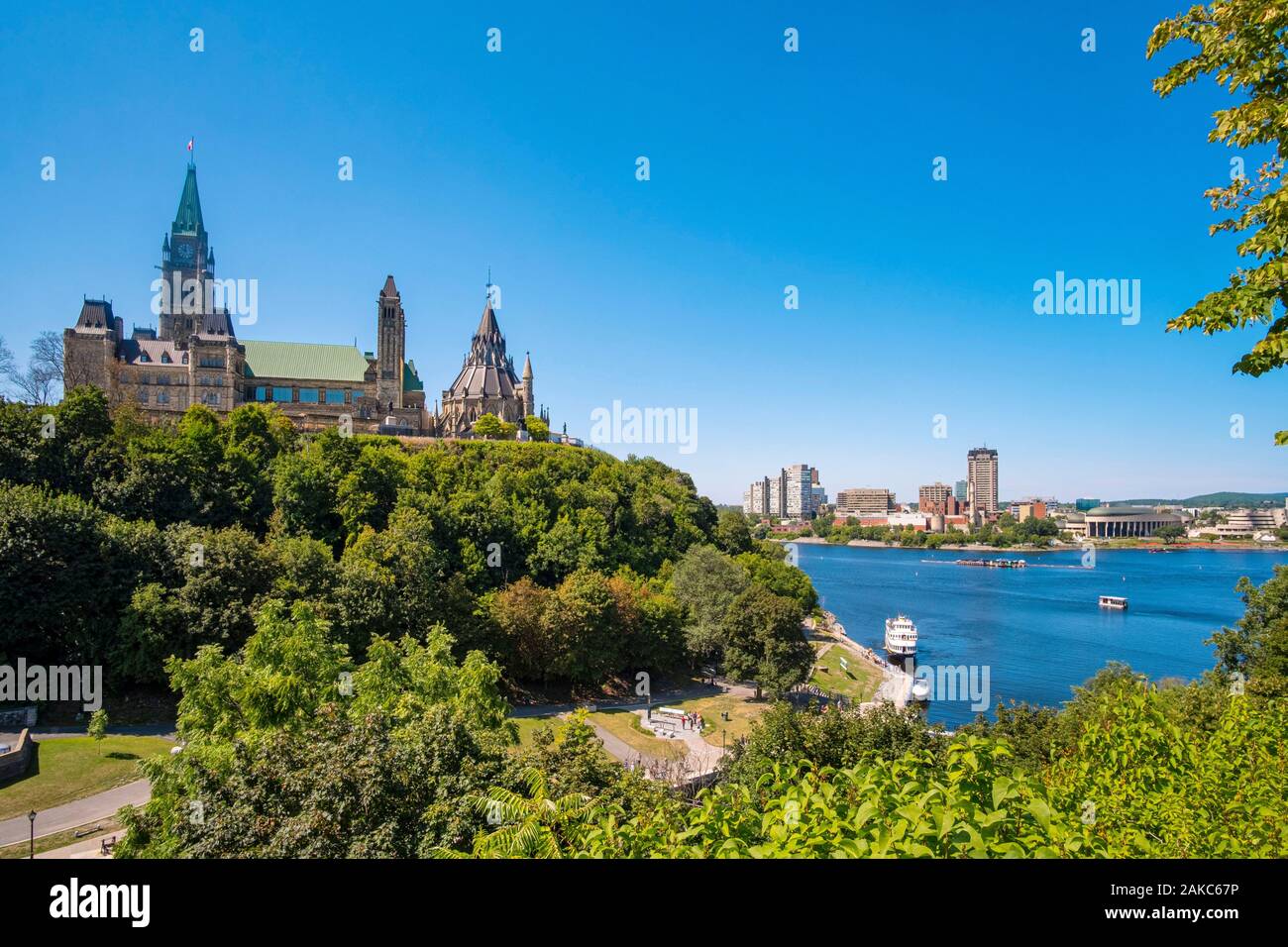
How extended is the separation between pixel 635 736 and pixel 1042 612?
50.8m

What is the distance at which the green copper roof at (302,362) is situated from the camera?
53219 mm

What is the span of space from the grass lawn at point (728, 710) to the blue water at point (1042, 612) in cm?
934

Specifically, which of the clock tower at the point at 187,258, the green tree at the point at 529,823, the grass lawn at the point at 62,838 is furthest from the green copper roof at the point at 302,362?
the green tree at the point at 529,823

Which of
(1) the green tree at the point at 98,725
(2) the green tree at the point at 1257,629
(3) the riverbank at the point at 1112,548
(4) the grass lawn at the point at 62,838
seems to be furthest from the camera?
(3) the riverbank at the point at 1112,548

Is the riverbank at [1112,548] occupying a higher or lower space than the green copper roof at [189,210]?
lower

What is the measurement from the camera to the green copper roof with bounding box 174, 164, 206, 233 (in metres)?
73.1

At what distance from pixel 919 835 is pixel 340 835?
6.54 meters

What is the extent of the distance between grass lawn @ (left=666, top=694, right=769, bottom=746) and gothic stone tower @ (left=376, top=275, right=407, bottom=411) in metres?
36.4

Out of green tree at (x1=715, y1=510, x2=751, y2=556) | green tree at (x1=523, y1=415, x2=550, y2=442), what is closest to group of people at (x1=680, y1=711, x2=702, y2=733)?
green tree at (x1=715, y1=510, x2=751, y2=556)

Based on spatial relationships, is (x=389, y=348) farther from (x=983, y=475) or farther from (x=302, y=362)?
(x=983, y=475)

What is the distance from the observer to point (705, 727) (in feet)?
82.0

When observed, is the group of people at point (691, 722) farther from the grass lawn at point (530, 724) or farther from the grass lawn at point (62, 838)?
the grass lawn at point (62, 838)

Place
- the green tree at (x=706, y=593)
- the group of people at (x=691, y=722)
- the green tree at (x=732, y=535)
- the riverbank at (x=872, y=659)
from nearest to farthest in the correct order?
the group of people at (x=691, y=722), the green tree at (x=706, y=593), the riverbank at (x=872, y=659), the green tree at (x=732, y=535)

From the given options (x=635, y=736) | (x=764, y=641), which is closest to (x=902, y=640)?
(x=764, y=641)
